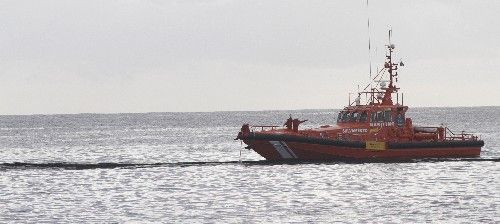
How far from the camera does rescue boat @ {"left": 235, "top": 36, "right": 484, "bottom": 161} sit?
4425 centimetres

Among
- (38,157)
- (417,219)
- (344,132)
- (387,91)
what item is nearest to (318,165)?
(344,132)

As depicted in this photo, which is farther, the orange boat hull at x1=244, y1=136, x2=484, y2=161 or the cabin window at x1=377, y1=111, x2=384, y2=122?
the cabin window at x1=377, y1=111, x2=384, y2=122

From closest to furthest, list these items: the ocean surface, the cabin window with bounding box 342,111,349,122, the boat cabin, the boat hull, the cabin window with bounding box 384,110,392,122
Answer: the ocean surface
the boat hull
the boat cabin
the cabin window with bounding box 384,110,392,122
the cabin window with bounding box 342,111,349,122

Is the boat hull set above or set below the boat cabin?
below

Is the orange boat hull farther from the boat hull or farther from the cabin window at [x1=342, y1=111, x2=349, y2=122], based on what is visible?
the cabin window at [x1=342, y1=111, x2=349, y2=122]

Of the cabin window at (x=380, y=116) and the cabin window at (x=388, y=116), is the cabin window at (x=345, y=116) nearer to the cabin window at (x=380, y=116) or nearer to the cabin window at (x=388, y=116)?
the cabin window at (x=380, y=116)

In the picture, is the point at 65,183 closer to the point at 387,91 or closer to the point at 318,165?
the point at 318,165

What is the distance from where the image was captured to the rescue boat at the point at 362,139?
145 feet

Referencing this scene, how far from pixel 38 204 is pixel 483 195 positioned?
1425 centimetres

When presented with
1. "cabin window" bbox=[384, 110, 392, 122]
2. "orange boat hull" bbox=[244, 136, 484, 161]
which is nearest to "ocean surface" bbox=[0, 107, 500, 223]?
"orange boat hull" bbox=[244, 136, 484, 161]

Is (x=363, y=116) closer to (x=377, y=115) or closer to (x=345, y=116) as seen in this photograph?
(x=377, y=115)

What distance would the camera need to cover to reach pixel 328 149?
4434cm

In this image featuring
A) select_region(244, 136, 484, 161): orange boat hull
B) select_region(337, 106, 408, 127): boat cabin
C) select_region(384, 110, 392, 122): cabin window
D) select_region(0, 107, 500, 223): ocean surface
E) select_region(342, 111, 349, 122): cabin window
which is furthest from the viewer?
select_region(342, 111, 349, 122): cabin window

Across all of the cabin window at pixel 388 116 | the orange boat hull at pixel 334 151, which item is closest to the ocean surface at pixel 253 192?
the orange boat hull at pixel 334 151
